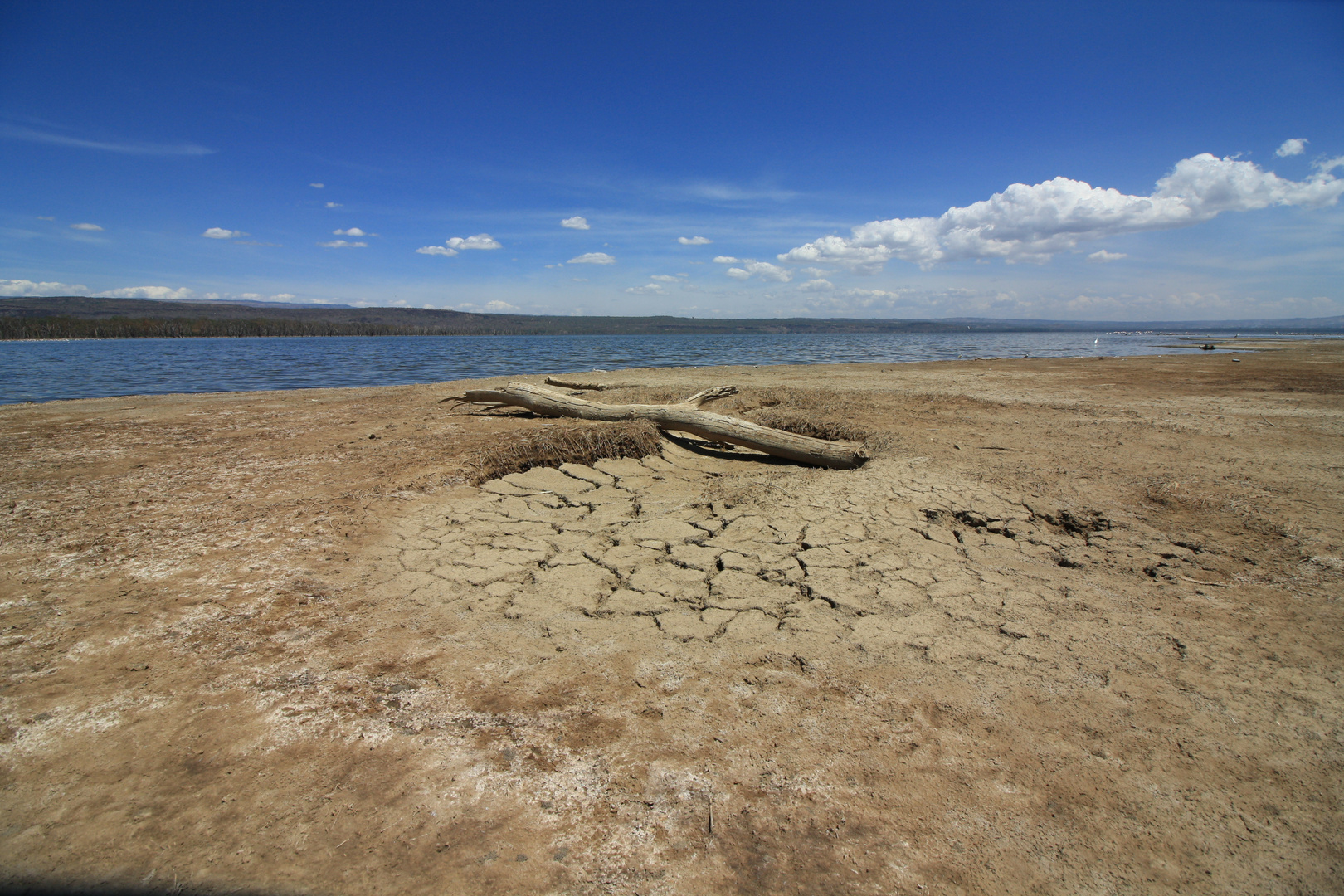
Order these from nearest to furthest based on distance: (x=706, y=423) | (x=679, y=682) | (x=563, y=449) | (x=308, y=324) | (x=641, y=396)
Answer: (x=679, y=682) → (x=563, y=449) → (x=706, y=423) → (x=641, y=396) → (x=308, y=324)

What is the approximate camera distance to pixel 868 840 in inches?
65.6

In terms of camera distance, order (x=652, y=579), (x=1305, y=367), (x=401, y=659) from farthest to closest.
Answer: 1. (x=1305, y=367)
2. (x=652, y=579)
3. (x=401, y=659)

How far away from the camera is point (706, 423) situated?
239 inches

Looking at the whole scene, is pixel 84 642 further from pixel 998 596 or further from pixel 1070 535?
pixel 1070 535

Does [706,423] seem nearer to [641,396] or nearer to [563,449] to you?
[563,449]

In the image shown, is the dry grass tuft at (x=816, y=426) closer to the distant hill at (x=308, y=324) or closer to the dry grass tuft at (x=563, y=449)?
the dry grass tuft at (x=563, y=449)

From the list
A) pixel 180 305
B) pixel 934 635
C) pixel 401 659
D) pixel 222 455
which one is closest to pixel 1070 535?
pixel 934 635

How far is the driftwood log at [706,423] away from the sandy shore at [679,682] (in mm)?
425

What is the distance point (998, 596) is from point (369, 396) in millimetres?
12311

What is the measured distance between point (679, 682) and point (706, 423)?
390cm

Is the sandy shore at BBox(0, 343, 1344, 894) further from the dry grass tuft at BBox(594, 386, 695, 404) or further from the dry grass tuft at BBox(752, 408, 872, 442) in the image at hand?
the dry grass tuft at BBox(594, 386, 695, 404)

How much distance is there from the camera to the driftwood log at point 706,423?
215 inches

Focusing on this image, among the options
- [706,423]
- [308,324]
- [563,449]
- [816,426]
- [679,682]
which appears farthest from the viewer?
[308,324]

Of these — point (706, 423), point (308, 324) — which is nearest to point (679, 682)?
point (706, 423)
